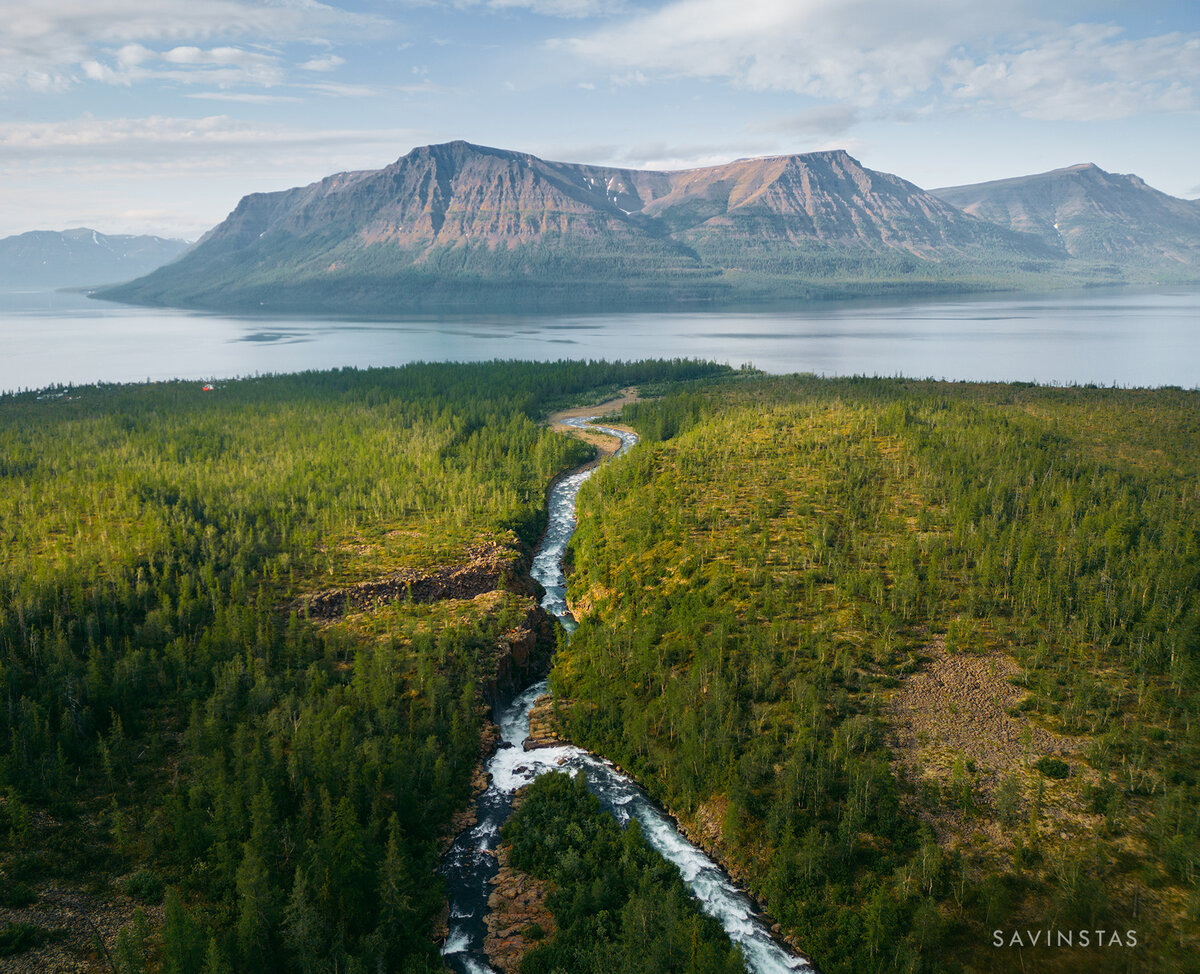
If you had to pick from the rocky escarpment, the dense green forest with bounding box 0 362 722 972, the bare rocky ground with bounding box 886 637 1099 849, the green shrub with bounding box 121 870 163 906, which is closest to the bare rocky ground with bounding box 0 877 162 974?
the dense green forest with bounding box 0 362 722 972

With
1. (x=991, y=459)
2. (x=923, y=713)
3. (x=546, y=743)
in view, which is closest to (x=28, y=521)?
(x=546, y=743)

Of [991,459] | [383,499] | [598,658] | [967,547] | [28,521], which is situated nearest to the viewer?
[598,658]

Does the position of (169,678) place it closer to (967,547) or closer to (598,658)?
(598,658)

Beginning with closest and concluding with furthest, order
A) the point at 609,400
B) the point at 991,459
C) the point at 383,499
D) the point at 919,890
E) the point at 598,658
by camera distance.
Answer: the point at 919,890, the point at 598,658, the point at 991,459, the point at 383,499, the point at 609,400

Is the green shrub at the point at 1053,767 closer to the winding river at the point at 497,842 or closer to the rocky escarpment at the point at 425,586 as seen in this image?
the winding river at the point at 497,842

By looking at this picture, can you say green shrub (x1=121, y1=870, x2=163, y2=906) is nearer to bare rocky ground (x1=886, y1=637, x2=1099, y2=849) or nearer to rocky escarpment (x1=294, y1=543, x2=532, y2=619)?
rocky escarpment (x1=294, y1=543, x2=532, y2=619)
